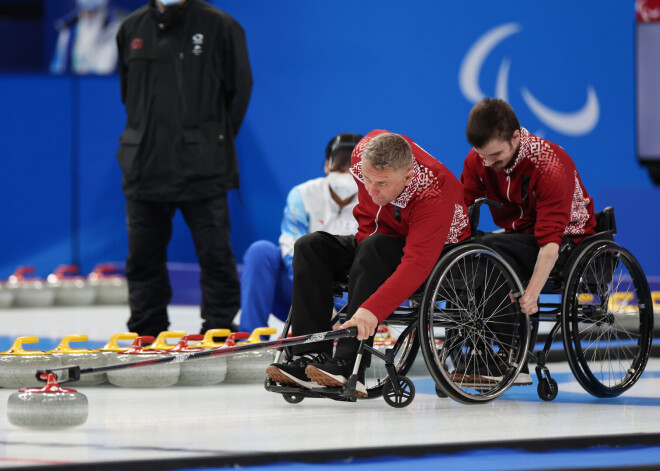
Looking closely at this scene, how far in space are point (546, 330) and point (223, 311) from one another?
160cm

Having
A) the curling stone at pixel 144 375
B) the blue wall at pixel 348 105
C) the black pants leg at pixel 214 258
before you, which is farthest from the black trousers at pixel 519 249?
the blue wall at pixel 348 105

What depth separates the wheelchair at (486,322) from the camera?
2.93 metres

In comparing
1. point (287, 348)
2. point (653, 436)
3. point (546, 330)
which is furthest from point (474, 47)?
point (653, 436)

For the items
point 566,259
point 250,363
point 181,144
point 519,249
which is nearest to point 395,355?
point 519,249

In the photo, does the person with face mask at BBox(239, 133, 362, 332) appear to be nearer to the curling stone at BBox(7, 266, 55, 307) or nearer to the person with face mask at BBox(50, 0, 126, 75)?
the curling stone at BBox(7, 266, 55, 307)

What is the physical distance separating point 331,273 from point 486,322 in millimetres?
449

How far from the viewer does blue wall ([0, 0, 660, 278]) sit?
6125 millimetres

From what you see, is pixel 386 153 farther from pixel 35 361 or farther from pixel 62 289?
pixel 62 289

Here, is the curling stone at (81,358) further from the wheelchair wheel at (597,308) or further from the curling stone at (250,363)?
the wheelchair wheel at (597,308)

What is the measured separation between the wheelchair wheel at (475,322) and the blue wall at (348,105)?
118 inches

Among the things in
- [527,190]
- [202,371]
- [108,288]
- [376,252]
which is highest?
[527,190]

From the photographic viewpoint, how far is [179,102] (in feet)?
14.6

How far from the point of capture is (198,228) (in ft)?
14.6

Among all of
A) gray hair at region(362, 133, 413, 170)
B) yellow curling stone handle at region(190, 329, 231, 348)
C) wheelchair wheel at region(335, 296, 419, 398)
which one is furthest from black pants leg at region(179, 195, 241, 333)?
gray hair at region(362, 133, 413, 170)
